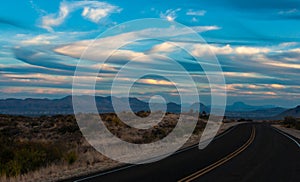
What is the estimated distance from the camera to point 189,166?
1662 centimetres

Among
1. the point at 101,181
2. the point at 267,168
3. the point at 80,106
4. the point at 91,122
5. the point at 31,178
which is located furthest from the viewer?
the point at 80,106

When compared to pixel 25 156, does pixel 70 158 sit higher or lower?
lower

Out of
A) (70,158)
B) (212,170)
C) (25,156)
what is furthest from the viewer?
(70,158)

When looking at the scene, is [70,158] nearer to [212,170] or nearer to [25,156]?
[25,156]

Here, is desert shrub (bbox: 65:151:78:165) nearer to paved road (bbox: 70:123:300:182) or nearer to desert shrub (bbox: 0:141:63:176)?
desert shrub (bbox: 0:141:63:176)

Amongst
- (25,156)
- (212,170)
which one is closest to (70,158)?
(25,156)

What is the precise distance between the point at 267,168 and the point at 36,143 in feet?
34.5

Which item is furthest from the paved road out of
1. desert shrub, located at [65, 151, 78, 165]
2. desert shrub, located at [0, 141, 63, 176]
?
desert shrub, located at [0, 141, 63, 176]

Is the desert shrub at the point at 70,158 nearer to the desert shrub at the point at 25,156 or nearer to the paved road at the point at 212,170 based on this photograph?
the desert shrub at the point at 25,156

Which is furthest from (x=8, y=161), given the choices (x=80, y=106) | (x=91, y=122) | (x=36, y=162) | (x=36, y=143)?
(x=80, y=106)

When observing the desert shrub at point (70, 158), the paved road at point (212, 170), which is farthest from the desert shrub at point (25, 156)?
the paved road at point (212, 170)

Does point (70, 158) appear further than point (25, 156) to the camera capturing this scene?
Yes

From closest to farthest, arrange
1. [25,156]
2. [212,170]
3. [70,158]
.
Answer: [212,170] < [25,156] < [70,158]

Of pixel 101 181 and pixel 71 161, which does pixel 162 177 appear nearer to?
pixel 101 181
